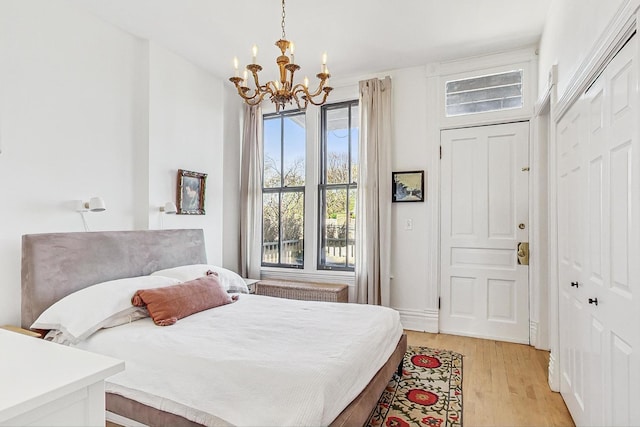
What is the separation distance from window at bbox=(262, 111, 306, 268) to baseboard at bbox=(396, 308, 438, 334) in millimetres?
1433

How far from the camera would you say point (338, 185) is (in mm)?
4449

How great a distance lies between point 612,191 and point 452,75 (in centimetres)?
275

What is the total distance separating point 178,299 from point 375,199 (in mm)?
2362

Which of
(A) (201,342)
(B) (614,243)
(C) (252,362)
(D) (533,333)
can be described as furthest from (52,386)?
(D) (533,333)

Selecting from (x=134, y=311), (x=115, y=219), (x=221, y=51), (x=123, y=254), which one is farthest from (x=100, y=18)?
(x=134, y=311)

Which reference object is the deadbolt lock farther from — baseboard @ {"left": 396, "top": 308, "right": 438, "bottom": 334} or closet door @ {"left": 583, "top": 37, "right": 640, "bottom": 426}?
closet door @ {"left": 583, "top": 37, "right": 640, "bottom": 426}

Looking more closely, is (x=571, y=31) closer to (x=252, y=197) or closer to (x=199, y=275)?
(x=199, y=275)

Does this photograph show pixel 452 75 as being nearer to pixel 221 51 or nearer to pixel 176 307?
pixel 221 51

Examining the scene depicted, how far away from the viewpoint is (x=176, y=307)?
2.51m

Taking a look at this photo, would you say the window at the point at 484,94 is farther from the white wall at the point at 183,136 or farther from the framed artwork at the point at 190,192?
the framed artwork at the point at 190,192

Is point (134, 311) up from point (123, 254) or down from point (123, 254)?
down

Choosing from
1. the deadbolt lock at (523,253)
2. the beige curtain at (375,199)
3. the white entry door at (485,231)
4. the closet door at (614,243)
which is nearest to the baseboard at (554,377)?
the closet door at (614,243)

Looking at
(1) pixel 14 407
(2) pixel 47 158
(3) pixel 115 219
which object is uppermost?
(2) pixel 47 158

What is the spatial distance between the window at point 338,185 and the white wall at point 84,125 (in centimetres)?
143
